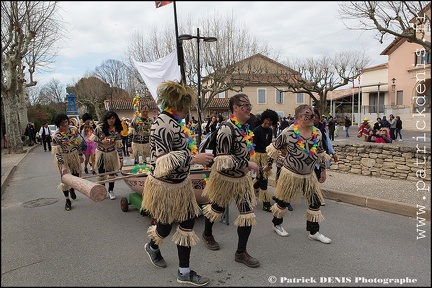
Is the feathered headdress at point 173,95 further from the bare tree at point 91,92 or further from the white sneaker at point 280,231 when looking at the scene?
the bare tree at point 91,92

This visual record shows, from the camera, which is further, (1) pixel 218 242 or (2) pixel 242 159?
(1) pixel 218 242

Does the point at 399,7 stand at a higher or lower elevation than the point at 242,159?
higher

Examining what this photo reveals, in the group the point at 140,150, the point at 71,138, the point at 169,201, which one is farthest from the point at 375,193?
the point at 71,138

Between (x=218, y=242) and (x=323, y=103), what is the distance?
94.6 ft

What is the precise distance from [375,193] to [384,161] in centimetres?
173

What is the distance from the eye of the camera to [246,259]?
11.9 ft

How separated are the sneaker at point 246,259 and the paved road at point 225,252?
0.05 metres

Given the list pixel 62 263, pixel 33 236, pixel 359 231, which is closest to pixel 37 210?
pixel 33 236

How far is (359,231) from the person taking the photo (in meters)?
4.61

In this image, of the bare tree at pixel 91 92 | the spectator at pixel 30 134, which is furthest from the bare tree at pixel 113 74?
the spectator at pixel 30 134

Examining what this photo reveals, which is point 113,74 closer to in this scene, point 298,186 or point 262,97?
point 262,97

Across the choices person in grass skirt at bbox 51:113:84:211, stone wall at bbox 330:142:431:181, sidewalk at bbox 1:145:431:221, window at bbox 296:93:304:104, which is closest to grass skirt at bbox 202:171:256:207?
sidewalk at bbox 1:145:431:221

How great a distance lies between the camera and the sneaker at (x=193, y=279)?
10.4ft

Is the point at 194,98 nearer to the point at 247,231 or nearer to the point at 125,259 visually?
the point at 247,231
